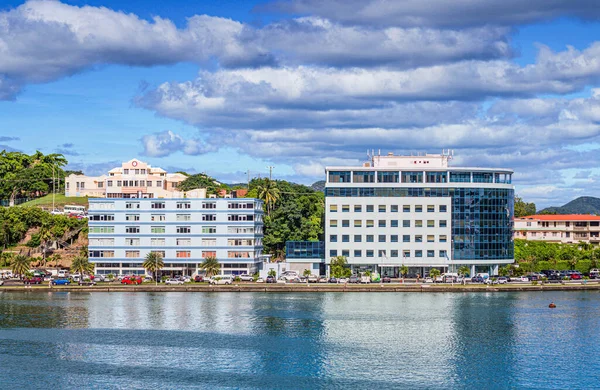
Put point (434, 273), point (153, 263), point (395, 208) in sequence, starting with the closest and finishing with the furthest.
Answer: point (434, 273) → point (153, 263) → point (395, 208)

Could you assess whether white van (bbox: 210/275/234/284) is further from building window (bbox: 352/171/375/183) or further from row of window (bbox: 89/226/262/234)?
building window (bbox: 352/171/375/183)

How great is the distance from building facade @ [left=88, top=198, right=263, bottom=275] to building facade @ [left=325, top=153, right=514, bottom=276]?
17.6 m

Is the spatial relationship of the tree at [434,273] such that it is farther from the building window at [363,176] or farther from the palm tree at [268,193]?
the palm tree at [268,193]

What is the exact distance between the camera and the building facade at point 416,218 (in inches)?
6019

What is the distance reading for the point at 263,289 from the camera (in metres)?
140

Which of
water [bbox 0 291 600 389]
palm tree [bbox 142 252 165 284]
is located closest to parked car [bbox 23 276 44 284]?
water [bbox 0 291 600 389]

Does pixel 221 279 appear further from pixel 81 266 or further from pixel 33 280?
pixel 33 280

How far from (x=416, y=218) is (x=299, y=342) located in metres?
71.0

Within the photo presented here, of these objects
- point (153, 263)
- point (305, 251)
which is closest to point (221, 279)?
point (153, 263)

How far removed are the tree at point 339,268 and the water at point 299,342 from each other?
75.1 feet

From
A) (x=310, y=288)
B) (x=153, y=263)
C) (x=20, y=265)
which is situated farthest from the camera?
(x=153, y=263)

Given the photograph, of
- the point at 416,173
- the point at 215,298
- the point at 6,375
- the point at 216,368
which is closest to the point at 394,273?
the point at 416,173

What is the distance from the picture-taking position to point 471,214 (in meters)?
153

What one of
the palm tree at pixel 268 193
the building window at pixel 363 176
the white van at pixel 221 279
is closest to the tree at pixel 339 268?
the building window at pixel 363 176
